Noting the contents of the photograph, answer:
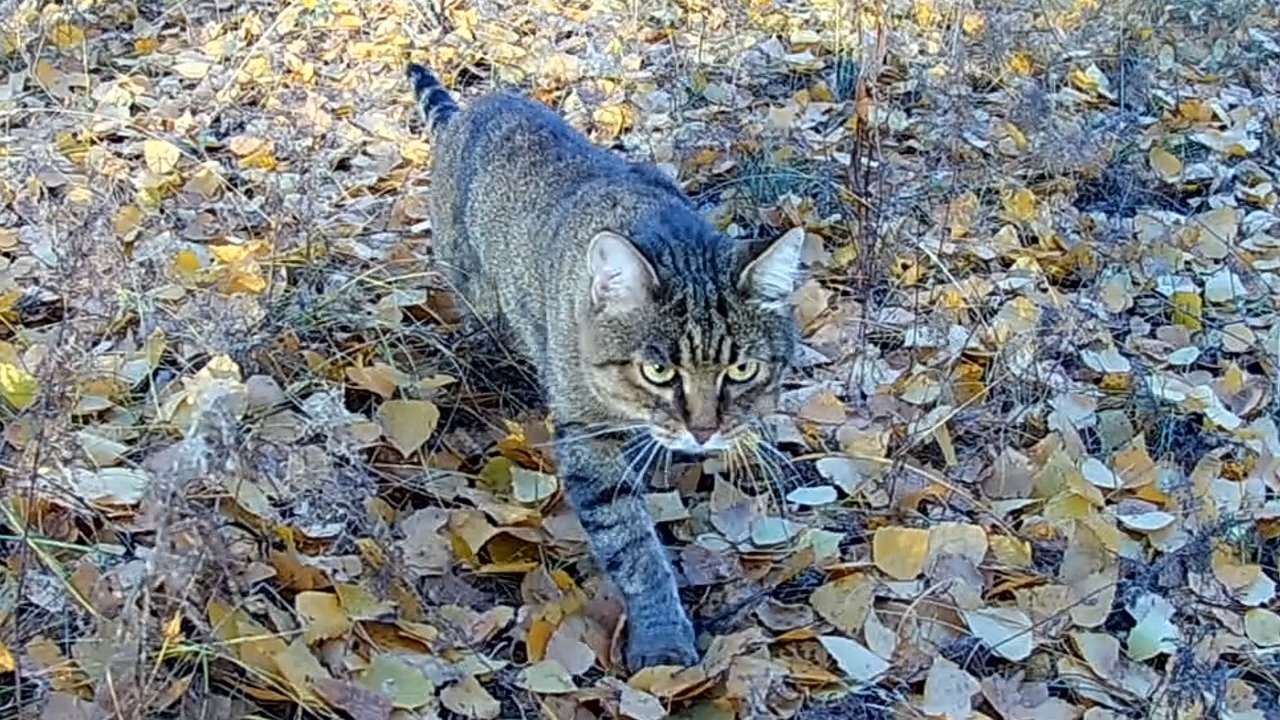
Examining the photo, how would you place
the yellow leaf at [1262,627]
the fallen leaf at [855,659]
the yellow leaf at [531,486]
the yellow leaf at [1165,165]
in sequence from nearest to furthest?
the fallen leaf at [855,659] < the yellow leaf at [1262,627] < the yellow leaf at [531,486] < the yellow leaf at [1165,165]

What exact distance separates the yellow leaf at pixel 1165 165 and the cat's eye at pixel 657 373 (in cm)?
218

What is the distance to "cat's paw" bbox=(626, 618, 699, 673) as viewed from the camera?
2.68m

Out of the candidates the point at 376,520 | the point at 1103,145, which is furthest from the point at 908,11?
the point at 376,520

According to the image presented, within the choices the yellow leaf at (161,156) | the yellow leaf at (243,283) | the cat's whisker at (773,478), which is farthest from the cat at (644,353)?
the yellow leaf at (161,156)

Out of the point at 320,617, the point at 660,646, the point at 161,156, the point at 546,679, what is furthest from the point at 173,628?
the point at 161,156

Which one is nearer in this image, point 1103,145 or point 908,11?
point 1103,145

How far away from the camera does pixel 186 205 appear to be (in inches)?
161

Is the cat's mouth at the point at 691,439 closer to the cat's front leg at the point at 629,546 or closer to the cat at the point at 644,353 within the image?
the cat at the point at 644,353

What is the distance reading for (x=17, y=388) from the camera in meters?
2.92

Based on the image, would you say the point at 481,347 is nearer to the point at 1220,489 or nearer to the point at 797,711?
the point at 797,711

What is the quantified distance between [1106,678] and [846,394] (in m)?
1.02

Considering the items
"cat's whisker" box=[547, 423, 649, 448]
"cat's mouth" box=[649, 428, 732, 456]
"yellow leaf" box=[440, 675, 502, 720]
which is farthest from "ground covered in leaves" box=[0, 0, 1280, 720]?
"cat's mouth" box=[649, 428, 732, 456]

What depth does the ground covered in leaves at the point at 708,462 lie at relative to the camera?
2553mm

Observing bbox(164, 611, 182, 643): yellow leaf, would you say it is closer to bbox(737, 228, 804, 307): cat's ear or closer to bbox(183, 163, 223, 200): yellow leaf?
bbox(737, 228, 804, 307): cat's ear
